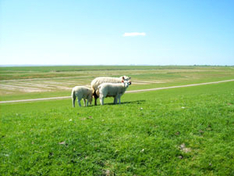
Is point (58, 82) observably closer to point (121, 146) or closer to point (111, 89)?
point (111, 89)

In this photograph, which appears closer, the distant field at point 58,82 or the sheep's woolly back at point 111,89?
the sheep's woolly back at point 111,89

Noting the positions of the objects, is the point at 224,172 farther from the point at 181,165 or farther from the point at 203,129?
the point at 203,129

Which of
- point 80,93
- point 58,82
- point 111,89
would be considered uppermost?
point 111,89

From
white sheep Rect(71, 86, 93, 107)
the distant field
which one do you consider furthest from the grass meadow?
the distant field

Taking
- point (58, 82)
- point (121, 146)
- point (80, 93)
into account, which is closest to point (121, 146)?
point (121, 146)

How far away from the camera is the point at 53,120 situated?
12.0 meters

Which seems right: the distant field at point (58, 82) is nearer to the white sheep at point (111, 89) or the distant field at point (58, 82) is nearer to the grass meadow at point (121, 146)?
the white sheep at point (111, 89)

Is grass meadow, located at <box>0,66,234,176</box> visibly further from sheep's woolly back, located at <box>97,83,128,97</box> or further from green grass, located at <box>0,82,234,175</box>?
sheep's woolly back, located at <box>97,83,128,97</box>

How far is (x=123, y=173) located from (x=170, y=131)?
3723 mm

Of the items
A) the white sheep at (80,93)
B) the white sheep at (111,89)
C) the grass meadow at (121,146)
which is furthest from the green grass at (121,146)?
the white sheep at (80,93)

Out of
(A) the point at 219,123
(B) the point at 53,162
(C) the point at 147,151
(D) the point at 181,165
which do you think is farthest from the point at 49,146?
(A) the point at 219,123

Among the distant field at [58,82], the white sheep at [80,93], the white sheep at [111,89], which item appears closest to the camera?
the white sheep at [111,89]

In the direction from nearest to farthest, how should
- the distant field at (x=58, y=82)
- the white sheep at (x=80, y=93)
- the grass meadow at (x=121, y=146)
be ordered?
the grass meadow at (x=121, y=146), the white sheep at (x=80, y=93), the distant field at (x=58, y=82)

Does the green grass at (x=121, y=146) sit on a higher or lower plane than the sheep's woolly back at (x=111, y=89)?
lower
